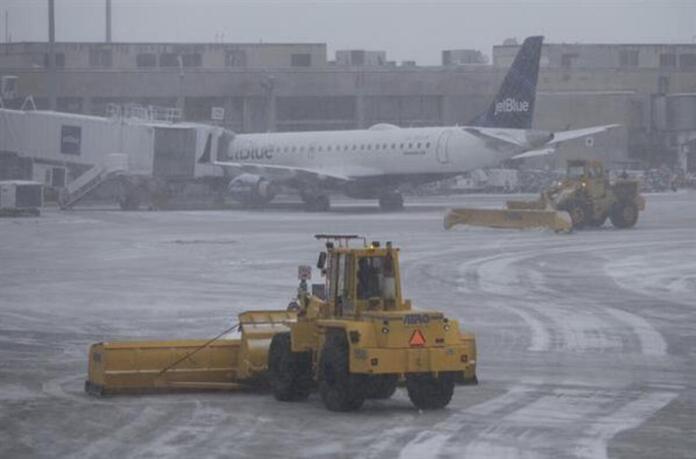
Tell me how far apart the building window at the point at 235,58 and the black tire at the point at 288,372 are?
101951 millimetres

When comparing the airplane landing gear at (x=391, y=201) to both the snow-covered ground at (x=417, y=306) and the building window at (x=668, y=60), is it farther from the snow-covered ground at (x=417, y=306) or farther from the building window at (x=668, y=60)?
the building window at (x=668, y=60)

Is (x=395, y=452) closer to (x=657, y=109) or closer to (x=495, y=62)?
(x=657, y=109)

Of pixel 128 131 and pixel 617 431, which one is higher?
pixel 128 131

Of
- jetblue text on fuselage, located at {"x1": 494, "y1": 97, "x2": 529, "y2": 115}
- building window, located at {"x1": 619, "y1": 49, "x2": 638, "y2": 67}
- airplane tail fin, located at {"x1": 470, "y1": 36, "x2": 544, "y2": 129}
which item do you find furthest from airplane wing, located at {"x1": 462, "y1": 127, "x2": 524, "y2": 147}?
building window, located at {"x1": 619, "y1": 49, "x2": 638, "y2": 67}

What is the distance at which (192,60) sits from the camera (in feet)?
402

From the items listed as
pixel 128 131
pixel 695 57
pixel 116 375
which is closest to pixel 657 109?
pixel 695 57

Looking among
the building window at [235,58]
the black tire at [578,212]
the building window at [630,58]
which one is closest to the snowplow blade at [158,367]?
the black tire at [578,212]

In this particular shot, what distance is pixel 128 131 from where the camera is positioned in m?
83.4

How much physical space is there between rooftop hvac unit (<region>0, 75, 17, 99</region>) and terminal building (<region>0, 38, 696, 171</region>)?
9 cm

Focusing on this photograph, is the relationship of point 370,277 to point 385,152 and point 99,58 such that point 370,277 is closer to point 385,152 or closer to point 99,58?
point 385,152

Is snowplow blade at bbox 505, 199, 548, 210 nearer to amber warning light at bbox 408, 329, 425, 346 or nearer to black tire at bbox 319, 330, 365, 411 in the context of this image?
black tire at bbox 319, 330, 365, 411

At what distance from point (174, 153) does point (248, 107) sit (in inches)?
831

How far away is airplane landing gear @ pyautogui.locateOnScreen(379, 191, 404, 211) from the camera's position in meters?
75.1

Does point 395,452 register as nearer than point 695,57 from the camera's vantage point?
Yes
